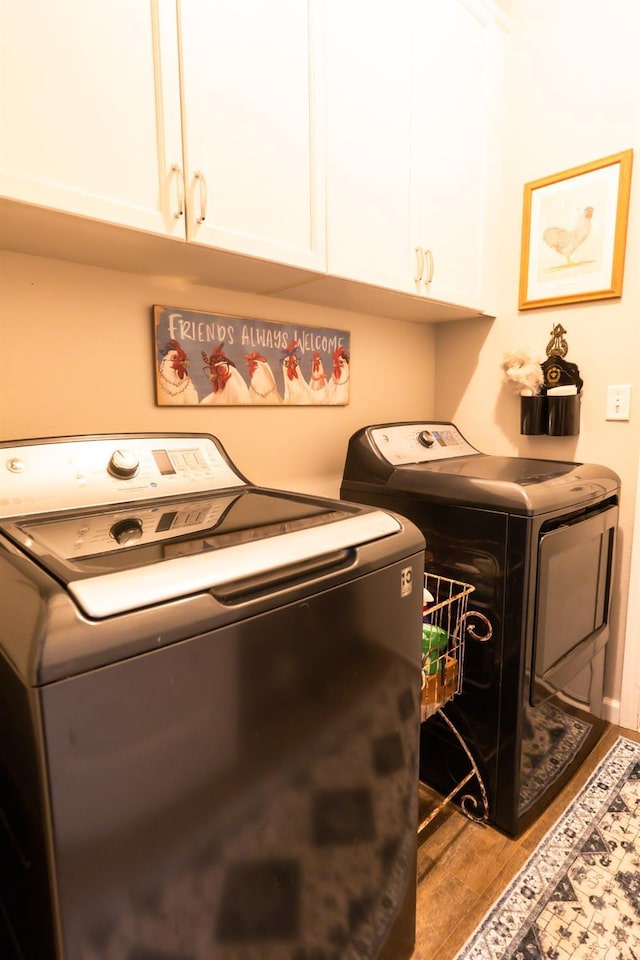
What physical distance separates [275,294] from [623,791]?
1926 millimetres

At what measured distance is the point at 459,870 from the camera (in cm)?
138

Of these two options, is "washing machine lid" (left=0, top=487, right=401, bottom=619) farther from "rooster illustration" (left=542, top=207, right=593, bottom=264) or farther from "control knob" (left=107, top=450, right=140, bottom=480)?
"rooster illustration" (left=542, top=207, right=593, bottom=264)

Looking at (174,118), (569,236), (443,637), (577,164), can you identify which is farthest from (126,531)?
(577,164)

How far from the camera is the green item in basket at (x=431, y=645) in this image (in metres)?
1.40

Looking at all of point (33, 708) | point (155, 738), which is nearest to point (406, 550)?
point (155, 738)

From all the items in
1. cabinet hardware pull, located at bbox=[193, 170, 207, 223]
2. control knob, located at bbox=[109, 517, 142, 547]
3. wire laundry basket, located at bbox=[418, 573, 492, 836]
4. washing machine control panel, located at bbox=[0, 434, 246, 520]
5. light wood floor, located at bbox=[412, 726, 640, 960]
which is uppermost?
cabinet hardware pull, located at bbox=[193, 170, 207, 223]

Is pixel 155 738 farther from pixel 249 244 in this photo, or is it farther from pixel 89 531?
pixel 249 244

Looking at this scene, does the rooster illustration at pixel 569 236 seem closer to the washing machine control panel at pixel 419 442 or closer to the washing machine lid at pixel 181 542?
the washing machine control panel at pixel 419 442

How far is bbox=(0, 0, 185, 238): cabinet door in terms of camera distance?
0.88 m

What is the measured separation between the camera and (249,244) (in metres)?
1.21

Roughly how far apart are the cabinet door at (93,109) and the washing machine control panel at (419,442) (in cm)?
96

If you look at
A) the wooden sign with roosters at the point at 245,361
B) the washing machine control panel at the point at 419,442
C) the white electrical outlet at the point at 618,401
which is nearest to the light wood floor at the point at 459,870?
the washing machine control panel at the point at 419,442

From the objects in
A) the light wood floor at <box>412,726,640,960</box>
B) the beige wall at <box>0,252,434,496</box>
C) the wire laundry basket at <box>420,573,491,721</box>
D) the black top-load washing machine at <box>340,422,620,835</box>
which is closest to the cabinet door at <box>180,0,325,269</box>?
the beige wall at <box>0,252,434,496</box>

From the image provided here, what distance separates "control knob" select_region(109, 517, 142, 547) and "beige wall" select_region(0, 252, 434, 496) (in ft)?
1.54
